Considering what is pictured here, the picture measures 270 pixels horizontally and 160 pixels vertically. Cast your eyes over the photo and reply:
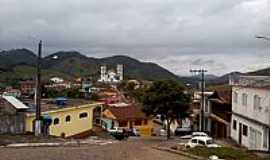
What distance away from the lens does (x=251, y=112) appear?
3947 cm

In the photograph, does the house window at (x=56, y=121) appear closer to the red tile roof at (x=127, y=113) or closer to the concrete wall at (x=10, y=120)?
the concrete wall at (x=10, y=120)

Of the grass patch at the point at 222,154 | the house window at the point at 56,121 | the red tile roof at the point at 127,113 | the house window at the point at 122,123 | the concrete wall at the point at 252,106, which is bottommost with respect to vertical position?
the house window at the point at 122,123

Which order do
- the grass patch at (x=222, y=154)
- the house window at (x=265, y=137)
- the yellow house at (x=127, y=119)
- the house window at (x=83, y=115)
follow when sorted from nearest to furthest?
the grass patch at (x=222, y=154), the house window at (x=265, y=137), the house window at (x=83, y=115), the yellow house at (x=127, y=119)

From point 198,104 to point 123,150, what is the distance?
42.7 meters

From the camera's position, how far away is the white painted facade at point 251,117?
35.4 metres

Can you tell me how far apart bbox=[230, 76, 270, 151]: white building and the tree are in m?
4.41

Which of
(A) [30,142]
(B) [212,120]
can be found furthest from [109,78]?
(A) [30,142]

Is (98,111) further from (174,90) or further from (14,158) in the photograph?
(14,158)

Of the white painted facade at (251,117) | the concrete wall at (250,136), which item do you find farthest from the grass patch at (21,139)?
the concrete wall at (250,136)

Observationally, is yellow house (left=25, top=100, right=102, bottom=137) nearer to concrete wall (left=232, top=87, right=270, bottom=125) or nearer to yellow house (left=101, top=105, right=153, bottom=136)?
concrete wall (left=232, top=87, right=270, bottom=125)

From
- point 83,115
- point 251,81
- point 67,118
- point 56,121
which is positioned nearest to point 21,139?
point 56,121

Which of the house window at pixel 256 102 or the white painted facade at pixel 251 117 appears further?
the house window at pixel 256 102

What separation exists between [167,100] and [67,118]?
860 centimetres

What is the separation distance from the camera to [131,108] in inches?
2761
